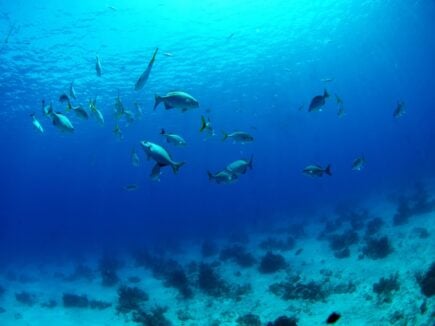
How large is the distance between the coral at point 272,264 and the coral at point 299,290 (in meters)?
2.33

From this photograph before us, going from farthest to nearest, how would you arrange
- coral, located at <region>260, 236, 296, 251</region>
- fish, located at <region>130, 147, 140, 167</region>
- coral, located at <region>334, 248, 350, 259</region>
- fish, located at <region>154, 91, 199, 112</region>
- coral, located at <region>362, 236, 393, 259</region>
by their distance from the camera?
coral, located at <region>260, 236, 296, 251</region>
coral, located at <region>334, 248, 350, 259</region>
coral, located at <region>362, 236, 393, 259</region>
fish, located at <region>130, 147, 140, 167</region>
fish, located at <region>154, 91, 199, 112</region>

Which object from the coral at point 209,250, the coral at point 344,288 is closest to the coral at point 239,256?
the coral at point 209,250

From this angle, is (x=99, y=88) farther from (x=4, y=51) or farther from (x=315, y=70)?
(x=315, y=70)

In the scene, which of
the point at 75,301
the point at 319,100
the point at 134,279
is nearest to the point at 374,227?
the point at 319,100

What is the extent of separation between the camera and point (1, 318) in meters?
Result: 14.9

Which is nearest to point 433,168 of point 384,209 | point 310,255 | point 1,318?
point 384,209

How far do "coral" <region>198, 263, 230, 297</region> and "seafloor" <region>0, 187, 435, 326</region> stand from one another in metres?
0.04

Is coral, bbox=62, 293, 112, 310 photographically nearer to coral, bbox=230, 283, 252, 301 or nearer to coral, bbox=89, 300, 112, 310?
coral, bbox=89, 300, 112, 310

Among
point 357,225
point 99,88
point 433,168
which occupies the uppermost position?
point 99,88

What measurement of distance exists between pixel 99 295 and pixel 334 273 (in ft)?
37.1

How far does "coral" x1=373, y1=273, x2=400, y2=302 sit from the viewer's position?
974cm

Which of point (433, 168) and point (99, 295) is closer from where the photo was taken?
point (99, 295)

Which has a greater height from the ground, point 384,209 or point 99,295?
point 384,209

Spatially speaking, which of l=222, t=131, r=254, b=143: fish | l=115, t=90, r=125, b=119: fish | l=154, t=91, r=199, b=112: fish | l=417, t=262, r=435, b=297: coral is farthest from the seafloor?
l=115, t=90, r=125, b=119: fish
